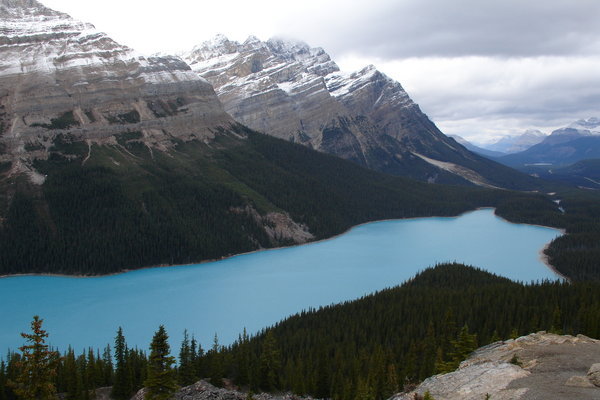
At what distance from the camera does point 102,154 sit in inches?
4906

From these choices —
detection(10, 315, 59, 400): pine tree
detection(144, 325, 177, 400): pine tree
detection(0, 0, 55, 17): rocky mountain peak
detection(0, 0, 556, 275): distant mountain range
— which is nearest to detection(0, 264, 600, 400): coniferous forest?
detection(144, 325, 177, 400): pine tree

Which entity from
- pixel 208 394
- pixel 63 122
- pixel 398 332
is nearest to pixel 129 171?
pixel 63 122

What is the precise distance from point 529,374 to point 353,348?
23.5 m

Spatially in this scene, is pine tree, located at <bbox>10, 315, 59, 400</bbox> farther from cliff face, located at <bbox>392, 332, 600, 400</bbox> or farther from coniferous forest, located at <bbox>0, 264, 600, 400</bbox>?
cliff face, located at <bbox>392, 332, 600, 400</bbox>

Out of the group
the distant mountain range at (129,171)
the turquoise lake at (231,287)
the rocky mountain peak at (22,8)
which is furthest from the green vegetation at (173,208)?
the rocky mountain peak at (22,8)

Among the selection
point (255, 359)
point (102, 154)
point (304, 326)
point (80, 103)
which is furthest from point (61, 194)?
point (255, 359)

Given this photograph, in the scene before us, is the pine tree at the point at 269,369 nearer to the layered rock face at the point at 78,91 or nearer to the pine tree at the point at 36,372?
the pine tree at the point at 36,372

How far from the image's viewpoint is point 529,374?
2777 centimetres

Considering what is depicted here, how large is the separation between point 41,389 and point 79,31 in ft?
473

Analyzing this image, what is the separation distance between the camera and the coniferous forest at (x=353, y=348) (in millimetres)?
39031

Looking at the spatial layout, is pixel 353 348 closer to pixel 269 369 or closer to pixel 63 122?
pixel 269 369

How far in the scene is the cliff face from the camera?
25219mm

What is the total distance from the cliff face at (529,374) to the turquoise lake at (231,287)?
3634cm

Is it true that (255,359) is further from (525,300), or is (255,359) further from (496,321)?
(525,300)
